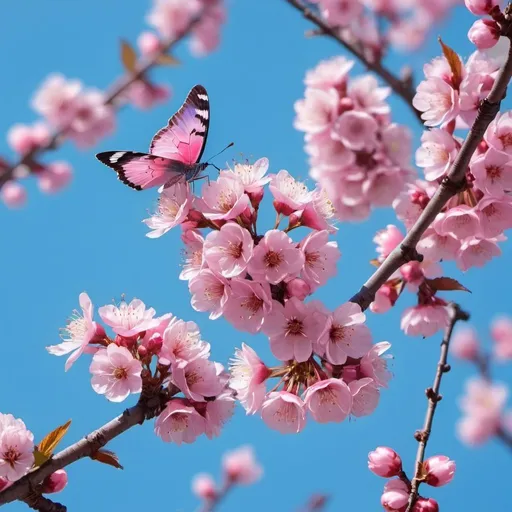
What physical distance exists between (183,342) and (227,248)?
395 mm

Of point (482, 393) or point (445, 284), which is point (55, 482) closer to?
point (445, 284)

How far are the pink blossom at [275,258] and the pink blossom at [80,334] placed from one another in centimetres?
66

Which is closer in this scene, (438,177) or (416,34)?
(438,177)

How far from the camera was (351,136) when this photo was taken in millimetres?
4199

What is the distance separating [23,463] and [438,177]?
2.02 meters

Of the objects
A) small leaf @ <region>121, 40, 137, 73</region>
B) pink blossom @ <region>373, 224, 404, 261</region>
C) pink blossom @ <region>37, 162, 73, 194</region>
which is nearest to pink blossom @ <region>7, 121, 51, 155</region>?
pink blossom @ <region>37, 162, 73, 194</region>

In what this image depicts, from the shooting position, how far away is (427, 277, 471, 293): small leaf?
2.76 metres

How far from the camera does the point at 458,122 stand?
3.17m

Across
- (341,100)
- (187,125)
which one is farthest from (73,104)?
(187,125)

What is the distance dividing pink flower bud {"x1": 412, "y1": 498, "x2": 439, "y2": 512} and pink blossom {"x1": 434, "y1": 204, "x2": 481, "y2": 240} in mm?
1111

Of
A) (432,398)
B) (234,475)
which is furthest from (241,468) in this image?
(432,398)

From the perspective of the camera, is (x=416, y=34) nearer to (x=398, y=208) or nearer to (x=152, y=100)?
(x=152, y=100)

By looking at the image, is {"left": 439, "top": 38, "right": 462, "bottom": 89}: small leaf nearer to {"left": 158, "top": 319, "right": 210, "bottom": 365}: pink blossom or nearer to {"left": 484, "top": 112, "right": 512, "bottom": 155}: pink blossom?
{"left": 484, "top": 112, "right": 512, "bottom": 155}: pink blossom

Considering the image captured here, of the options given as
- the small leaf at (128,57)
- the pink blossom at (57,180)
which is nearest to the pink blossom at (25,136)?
the pink blossom at (57,180)
